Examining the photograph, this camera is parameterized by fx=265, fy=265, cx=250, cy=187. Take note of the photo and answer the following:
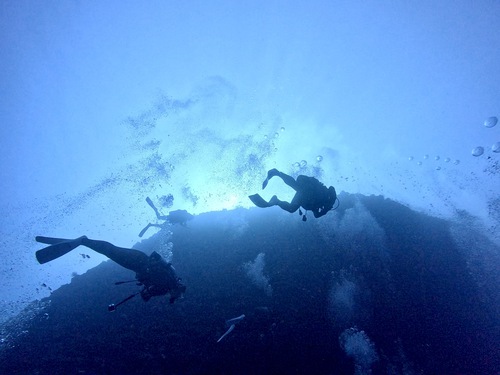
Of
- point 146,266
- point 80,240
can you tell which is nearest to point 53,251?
point 80,240

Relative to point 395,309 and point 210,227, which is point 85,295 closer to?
point 210,227

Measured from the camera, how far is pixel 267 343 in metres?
17.0

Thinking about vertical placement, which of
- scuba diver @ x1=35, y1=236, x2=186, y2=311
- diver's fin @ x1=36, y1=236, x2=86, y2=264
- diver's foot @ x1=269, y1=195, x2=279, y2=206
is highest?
diver's foot @ x1=269, y1=195, x2=279, y2=206

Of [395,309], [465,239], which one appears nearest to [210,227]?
[395,309]

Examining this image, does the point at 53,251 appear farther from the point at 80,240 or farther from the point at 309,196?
the point at 309,196

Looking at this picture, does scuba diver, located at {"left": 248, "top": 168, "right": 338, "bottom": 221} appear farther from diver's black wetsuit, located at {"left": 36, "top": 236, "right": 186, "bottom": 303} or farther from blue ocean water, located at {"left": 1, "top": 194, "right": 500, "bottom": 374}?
blue ocean water, located at {"left": 1, "top": 194, "right": 500, "bottom": 374}

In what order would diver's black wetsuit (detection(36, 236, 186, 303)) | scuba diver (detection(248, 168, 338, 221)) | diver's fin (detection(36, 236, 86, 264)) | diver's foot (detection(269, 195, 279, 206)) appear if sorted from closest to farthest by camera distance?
diver's fin (detection(36, 236, 86, 264)) < diver's black wetsuit (detection(36, 236, 186, 303)) < diver's foot (detection(269, 195, 279, 206)) < scuba diver (detection(248, 168, 338, 221))

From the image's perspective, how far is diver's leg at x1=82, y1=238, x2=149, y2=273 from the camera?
7.54 meters

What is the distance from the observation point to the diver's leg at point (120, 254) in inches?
297

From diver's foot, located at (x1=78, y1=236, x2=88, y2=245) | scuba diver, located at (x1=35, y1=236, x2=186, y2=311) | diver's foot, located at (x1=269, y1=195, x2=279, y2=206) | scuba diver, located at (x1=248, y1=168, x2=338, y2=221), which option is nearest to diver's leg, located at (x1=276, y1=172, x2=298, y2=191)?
scuba diver, located at (x1=248, y1=168, x2=338, y2=221)

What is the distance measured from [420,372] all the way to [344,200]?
15.8 meters

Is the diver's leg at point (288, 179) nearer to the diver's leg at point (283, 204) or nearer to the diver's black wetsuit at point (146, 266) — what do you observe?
the diver's leg at point (283, 204)

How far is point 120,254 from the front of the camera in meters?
7.82

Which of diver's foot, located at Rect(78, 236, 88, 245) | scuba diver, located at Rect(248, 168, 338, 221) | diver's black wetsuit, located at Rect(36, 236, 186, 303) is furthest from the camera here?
scuba diver, located at Rect(248, 168, 338, 221)
